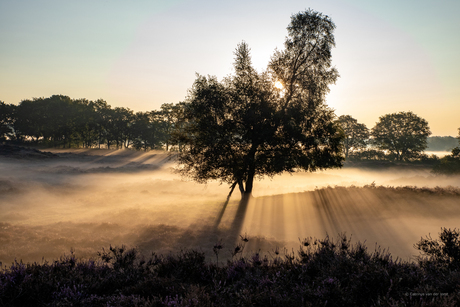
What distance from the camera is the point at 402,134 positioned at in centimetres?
6819

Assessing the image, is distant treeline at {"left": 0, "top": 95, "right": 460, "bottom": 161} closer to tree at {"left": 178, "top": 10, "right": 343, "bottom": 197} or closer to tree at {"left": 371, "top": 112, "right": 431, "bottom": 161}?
tree at {"left": 371, "top": 112, "right": 431, "bottom": 161}

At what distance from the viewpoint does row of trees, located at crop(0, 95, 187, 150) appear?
282 feet

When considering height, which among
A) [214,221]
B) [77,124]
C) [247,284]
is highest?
[77,124]

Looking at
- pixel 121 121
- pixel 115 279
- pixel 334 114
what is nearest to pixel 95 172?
pixel 334 114

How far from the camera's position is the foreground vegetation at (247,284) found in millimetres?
4512

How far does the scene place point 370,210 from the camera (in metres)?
16.9

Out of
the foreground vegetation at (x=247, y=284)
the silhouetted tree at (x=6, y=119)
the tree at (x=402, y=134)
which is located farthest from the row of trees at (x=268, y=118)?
the silhouetted tree at (x=6, y=119)

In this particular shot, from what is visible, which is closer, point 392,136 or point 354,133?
point 392,136

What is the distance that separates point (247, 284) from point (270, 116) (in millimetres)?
15040

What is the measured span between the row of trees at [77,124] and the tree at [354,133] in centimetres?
5535

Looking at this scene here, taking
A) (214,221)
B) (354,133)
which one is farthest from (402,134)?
(214,221)

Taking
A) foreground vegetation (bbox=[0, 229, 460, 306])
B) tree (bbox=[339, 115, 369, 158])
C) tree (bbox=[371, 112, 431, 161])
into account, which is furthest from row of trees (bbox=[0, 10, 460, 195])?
tree (bbox=[339, 115, 369, 158])

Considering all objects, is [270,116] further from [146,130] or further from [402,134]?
[146,130]

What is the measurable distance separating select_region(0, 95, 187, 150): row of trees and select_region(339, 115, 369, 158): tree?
55348 mm
